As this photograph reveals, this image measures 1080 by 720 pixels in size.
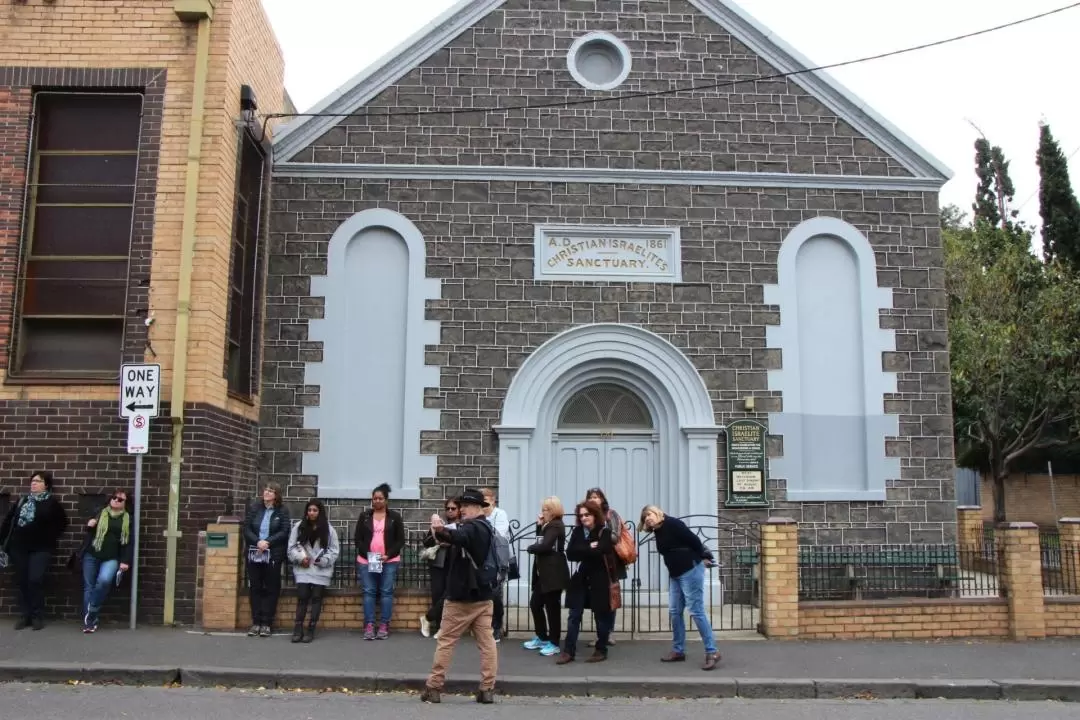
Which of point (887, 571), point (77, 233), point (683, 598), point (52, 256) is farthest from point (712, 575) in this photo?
point (52, 256)

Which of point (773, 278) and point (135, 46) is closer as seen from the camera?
point (135, 46)

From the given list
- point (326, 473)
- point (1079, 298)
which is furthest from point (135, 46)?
point (1079, 298)

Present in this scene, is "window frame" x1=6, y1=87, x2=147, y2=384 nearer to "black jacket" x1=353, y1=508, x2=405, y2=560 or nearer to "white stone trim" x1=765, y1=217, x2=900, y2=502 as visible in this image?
"black jacket" x1=353, y1=508, x2=405, y2=560

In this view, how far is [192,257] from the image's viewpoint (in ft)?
37.6

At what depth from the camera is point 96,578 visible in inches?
420

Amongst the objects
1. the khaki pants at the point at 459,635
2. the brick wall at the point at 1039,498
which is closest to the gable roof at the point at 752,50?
the khaki pants at the point at 459,635

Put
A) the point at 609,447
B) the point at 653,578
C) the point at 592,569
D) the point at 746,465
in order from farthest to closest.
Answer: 1. the point at 609,447
2. the point at 653,578
3. the point at 746,465
4. the point at 592,569

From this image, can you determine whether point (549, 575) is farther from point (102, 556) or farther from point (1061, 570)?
point (1061, 570)

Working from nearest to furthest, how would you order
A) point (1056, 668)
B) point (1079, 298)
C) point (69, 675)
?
point (69, 675)
point (1056, 668)
point (1079, 298)

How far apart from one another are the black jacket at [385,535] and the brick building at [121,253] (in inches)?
71.3

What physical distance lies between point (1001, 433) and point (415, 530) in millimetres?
24400

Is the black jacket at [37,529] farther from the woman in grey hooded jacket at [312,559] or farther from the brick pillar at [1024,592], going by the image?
the brick pillar at [1024,592]

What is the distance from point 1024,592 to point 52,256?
1172 centimetres

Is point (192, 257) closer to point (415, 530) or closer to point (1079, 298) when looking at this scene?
point (415, 530)
